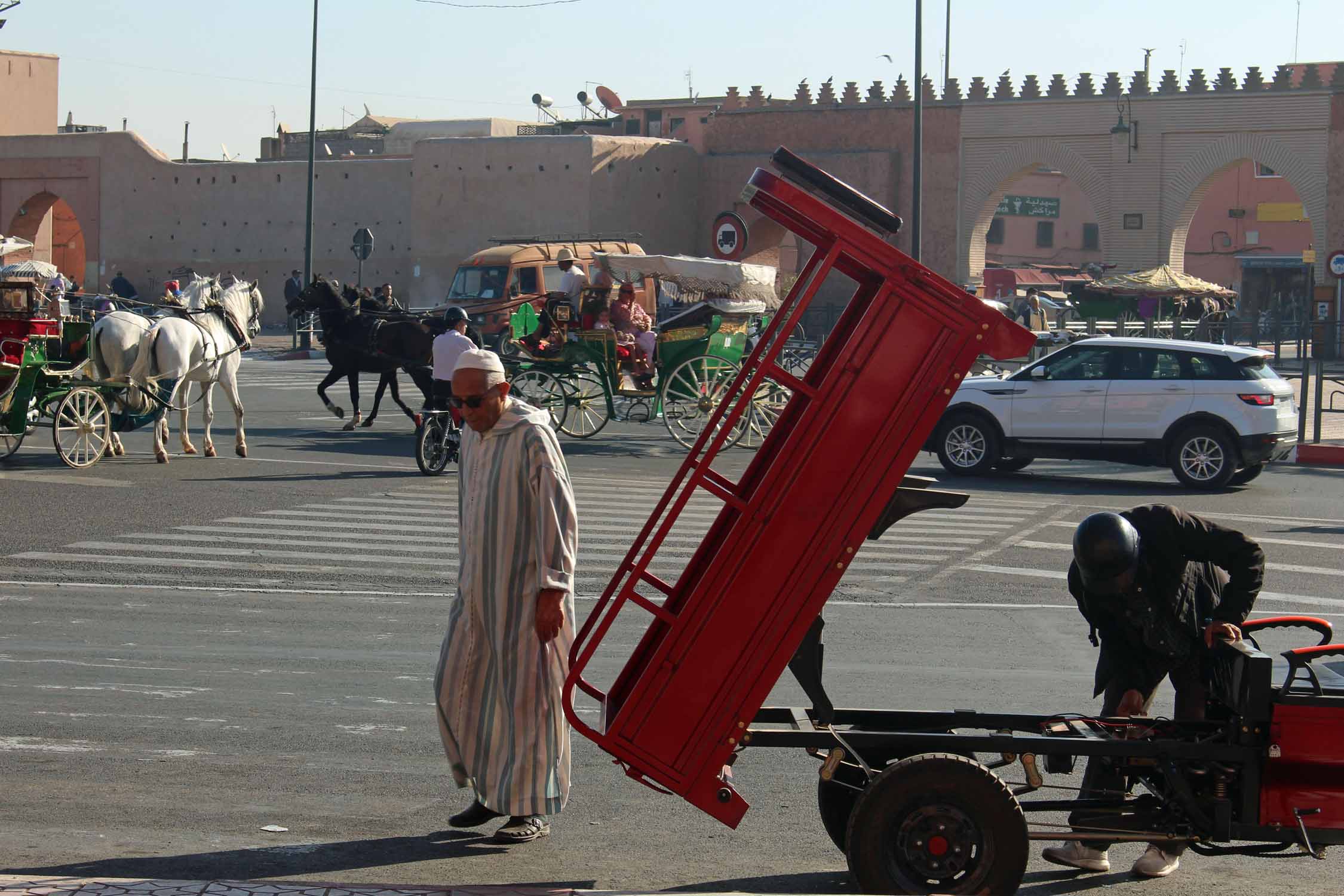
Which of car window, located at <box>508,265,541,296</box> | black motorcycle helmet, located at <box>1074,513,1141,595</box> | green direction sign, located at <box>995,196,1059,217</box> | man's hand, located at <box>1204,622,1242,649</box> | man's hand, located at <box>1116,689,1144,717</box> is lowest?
man's hand, located at <box>1116,689,1144,717</box>

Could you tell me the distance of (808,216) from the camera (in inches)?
187

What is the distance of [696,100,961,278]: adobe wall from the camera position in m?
49.5

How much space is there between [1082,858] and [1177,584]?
3.23ft

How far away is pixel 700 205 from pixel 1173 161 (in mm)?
15347

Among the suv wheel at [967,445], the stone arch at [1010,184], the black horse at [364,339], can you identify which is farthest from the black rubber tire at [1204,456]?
the stone arch at [1010,184]

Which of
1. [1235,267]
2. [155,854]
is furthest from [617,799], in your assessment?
[1235,267]

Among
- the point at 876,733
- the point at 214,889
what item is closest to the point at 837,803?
the point at 876,733

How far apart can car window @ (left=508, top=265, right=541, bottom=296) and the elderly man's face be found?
29.9 metres

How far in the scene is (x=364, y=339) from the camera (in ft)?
68.7

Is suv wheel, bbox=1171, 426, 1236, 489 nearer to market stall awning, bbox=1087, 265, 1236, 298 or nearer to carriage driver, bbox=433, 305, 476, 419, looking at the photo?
carriage driver, bbox=433, 305, 476, 419

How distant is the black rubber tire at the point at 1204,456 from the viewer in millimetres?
17109

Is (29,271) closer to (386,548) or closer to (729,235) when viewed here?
(729,235)

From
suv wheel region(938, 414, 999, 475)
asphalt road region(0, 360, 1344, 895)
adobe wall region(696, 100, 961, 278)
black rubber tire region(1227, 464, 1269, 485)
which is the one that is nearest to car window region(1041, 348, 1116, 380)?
suv wheel region(938, 414, 999, 475)

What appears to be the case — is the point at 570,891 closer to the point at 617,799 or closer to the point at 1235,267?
the point at 617,799
